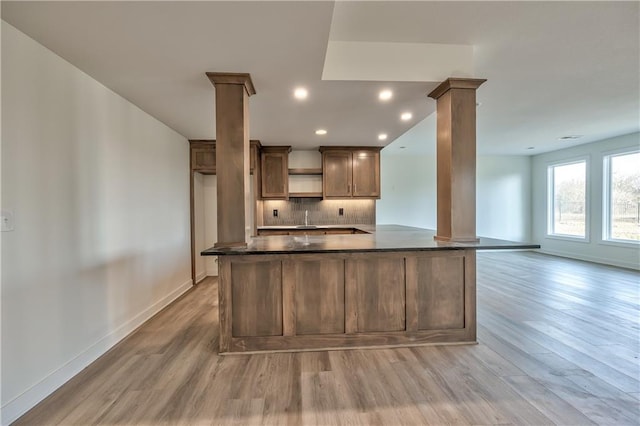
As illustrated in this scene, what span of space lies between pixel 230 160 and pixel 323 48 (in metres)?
1.12

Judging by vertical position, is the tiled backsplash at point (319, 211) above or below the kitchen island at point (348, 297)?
above

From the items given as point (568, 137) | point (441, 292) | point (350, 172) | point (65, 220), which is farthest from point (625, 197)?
point (65, 220)

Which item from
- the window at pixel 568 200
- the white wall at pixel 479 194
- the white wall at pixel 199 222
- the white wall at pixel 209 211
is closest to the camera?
the white wall at pixel 199 222

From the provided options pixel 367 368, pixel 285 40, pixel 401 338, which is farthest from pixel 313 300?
pixel 285 40

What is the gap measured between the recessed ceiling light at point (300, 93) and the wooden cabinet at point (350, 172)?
2.53m

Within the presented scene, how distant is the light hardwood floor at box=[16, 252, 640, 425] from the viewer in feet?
5.72

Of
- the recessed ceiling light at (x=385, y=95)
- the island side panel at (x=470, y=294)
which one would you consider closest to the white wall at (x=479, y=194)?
the recessed ceiling light at (x=385, y=95)

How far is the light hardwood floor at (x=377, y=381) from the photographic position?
1742mm

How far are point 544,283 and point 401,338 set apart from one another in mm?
3388

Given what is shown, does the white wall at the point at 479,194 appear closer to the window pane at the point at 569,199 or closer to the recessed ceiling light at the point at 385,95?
the window pane at the point at 569,199

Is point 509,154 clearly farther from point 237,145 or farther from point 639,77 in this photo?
point 237,145

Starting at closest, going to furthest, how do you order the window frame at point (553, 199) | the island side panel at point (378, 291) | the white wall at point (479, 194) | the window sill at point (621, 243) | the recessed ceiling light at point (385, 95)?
the island side panel at point (378, 291)
the recessed ceiling light at point (385, 95)
the window sill at point (621, 243)
the window frame at point (553, 199)
the white wall at point (479, 194)

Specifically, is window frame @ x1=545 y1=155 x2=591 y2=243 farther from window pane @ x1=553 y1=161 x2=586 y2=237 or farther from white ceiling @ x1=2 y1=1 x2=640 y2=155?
white ceiling @ x1=2 y1=1 x2=640 y2=155

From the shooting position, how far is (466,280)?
2619 millimetres
